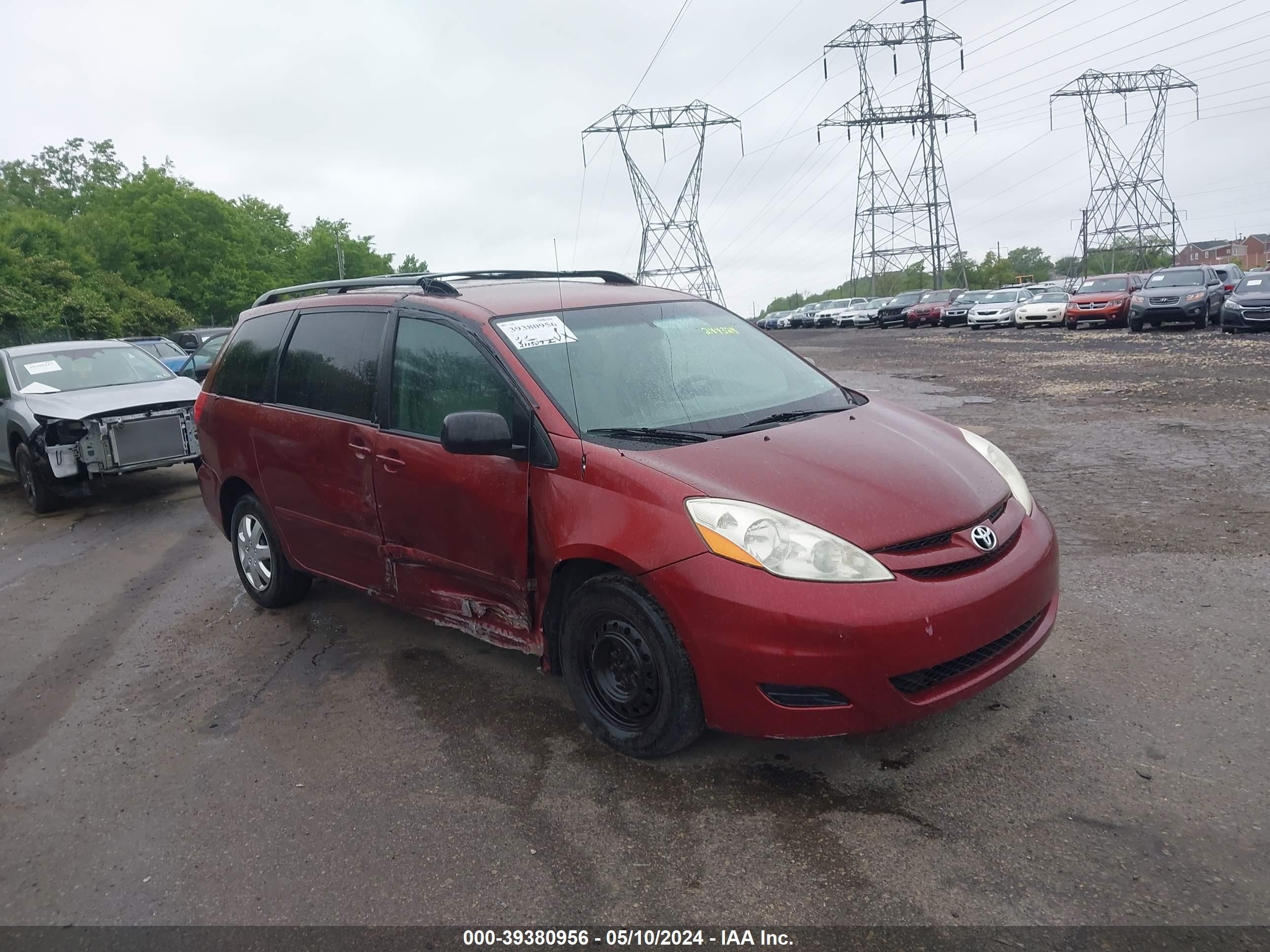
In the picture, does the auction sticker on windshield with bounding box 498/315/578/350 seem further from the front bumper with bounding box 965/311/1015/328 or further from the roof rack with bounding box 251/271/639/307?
the front bumper with bounding box 965/311/1015/328

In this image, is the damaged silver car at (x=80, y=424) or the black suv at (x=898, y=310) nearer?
the damaged silver car at (x=80, y=424)

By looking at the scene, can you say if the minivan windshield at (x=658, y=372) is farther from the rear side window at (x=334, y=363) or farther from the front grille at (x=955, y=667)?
the front grille at (x=955, y=667)

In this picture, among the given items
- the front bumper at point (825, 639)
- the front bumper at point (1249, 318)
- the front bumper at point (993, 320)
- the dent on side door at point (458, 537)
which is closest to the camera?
the front bumper at point (825, 639)

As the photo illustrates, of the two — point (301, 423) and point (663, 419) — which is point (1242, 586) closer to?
point (663, 419)

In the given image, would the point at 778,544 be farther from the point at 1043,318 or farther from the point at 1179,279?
the point at 1043,318

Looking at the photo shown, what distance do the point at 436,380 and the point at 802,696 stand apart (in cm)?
219

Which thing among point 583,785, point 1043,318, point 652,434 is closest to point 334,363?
point 652,434

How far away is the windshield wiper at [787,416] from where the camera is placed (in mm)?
3803

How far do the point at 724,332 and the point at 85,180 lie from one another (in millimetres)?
78168

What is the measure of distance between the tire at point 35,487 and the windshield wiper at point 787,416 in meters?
8.38

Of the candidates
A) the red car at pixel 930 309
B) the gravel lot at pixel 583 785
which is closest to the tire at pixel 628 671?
the gravel lot at pixel 583 785

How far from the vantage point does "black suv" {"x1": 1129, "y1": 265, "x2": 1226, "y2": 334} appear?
24.1 metres

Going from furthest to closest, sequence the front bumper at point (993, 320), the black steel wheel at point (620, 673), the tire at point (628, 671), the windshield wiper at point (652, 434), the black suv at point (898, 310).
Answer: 1. the black suv at point (898, 310)
2. the front bumper at point (993, 320)
3. the windshield wiper at point (652, 434)
4. the black steel wheel at point (620, 673)
5. the tire at point (628, 671)

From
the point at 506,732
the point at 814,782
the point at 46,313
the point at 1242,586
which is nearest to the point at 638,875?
the point at 814,782
